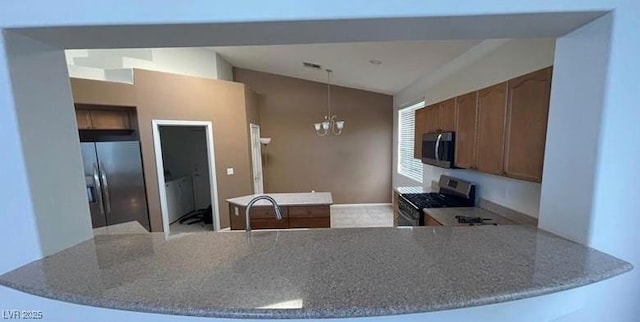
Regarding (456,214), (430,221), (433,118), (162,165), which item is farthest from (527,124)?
(162,165)

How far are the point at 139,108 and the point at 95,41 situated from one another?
3126 mm

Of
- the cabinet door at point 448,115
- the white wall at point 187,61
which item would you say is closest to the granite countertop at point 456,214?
the cabinet door at point 448,115

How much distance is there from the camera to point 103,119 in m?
3.53

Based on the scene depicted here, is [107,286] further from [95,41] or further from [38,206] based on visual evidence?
[95,41]

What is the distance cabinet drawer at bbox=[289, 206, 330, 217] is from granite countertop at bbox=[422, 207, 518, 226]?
128 cm

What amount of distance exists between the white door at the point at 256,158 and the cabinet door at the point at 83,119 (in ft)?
8.26

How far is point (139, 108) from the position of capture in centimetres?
370

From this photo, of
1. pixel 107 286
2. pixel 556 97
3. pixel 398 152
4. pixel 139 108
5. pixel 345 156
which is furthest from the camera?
pixel 345 156

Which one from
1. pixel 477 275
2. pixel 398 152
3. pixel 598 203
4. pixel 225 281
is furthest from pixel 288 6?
pixel 398 152

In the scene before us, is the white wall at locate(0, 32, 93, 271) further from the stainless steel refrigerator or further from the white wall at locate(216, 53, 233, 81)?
the white wall at locate(216, 53, 233, 81)

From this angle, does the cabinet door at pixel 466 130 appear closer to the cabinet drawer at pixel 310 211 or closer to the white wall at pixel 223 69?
the cabinet drawer at pixel 310 211

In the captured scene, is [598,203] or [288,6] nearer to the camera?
[288,6]

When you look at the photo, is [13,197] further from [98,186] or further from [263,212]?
[98,186]

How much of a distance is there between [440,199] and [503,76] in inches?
59.1
